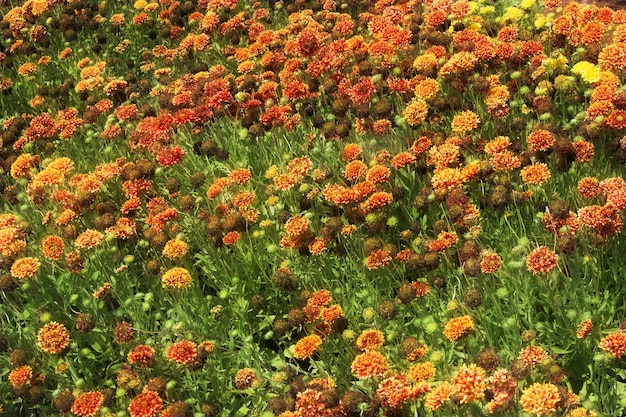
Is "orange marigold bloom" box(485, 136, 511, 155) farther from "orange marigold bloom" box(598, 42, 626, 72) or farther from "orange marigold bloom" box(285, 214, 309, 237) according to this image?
"orange marigold bloom" box(285, 214, 309, 237)

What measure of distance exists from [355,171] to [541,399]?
1779 millimetres

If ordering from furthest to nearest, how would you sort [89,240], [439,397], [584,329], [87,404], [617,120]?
[89,240], [617,120], [87,404], [584,329], [439,397]

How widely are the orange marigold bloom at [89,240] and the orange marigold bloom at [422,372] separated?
190 centimetres

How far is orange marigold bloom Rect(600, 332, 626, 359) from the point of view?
2.62m

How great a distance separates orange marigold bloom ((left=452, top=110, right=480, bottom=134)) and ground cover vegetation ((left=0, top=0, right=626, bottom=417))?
0.02 metres

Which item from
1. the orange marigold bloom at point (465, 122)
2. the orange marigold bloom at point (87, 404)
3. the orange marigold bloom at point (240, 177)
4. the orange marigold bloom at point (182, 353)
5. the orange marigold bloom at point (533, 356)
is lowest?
the orange marigold bloom at point (87, 404)

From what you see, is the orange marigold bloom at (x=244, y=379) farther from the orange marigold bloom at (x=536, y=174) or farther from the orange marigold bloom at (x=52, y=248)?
the orange marigold bloom at (x=536, y=174)

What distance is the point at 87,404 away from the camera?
310 cm

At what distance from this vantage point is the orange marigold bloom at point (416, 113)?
4.11 m

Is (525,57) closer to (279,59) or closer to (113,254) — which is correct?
(279,59)

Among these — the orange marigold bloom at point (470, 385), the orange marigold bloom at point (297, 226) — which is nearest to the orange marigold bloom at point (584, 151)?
the orange marigold bloom at point (297, 226)

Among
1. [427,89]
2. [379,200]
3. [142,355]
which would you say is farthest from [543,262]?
[142,355]

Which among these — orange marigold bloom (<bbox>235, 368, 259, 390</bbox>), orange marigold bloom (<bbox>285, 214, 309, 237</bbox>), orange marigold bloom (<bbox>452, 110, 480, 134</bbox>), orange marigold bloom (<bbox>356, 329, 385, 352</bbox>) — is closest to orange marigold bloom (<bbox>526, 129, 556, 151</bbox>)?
orange marigold bloom (<bbox>452, 110, 480, 134</bbox>)

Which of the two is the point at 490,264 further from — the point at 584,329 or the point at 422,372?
the point at 422,372
